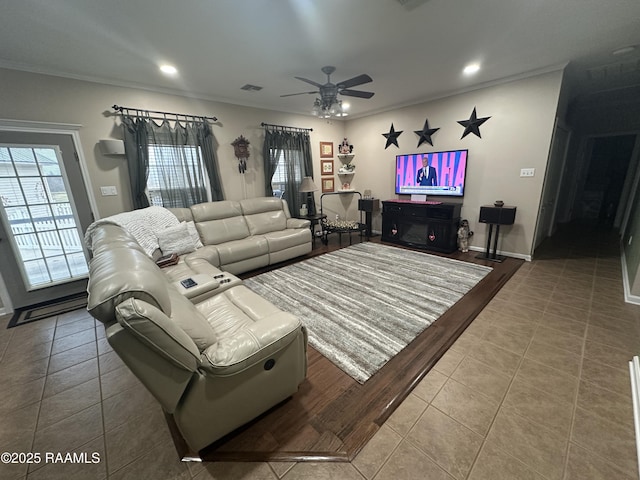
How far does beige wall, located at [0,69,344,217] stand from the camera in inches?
104

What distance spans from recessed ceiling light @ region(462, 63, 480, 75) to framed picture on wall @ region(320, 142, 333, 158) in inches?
113

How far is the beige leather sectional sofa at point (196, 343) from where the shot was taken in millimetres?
931

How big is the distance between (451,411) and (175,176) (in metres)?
4.16

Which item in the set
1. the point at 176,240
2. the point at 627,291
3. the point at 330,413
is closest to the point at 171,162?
the point at 176,240

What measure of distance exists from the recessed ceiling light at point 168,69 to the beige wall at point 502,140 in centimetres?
370

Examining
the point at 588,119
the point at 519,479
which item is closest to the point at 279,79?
the point at 519,479

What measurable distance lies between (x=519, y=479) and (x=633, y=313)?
95.7 inches

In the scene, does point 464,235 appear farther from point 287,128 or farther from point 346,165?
point 287,128

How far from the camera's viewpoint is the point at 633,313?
2.36 metres

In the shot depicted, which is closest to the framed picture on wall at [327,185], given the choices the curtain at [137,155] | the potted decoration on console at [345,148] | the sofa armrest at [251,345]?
the potted decoration on console at [345,148]

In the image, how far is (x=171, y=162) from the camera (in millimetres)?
3600

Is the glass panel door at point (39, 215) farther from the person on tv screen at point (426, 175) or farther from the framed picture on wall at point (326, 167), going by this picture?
the person on tv screen at point (426, 175)

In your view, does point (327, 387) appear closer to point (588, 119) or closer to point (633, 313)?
point (633, 313)

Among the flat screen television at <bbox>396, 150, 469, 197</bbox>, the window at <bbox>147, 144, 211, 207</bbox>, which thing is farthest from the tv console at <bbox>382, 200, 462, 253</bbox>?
the window at <bbox>147, 144, 211, 207</bbox>
